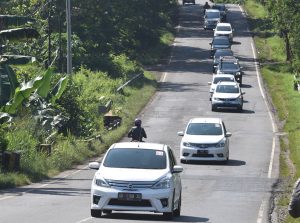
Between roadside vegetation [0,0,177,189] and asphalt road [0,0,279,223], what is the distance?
122 centimetres

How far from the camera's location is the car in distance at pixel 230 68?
6856 centimetres

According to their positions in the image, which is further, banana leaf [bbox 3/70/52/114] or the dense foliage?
the dense foliage

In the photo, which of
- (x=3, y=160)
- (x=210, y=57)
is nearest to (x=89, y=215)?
(x=3, y=160)

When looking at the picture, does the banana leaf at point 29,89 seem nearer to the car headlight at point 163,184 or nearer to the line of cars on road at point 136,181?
the line of cars on road at point 136,181

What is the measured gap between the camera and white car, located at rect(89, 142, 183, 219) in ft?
66.1

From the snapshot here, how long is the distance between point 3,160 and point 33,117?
6.99m

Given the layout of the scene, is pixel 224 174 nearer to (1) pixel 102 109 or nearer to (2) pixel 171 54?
(1) pixel 102 109

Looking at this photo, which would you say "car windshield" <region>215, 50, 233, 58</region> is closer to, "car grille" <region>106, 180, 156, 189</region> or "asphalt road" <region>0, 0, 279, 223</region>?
"asphalt road" <region>0, 0, 279, 223</region>

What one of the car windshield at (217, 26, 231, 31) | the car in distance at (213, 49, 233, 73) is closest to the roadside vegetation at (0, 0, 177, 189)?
the car windshield at (217, 26, 231, 31)

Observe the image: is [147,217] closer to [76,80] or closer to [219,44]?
[76,80]

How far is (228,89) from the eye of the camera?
2280 inches

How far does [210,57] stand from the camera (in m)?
84.1

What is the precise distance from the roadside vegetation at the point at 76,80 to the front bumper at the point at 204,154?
3707 mm

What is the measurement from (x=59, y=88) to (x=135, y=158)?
615 inches
